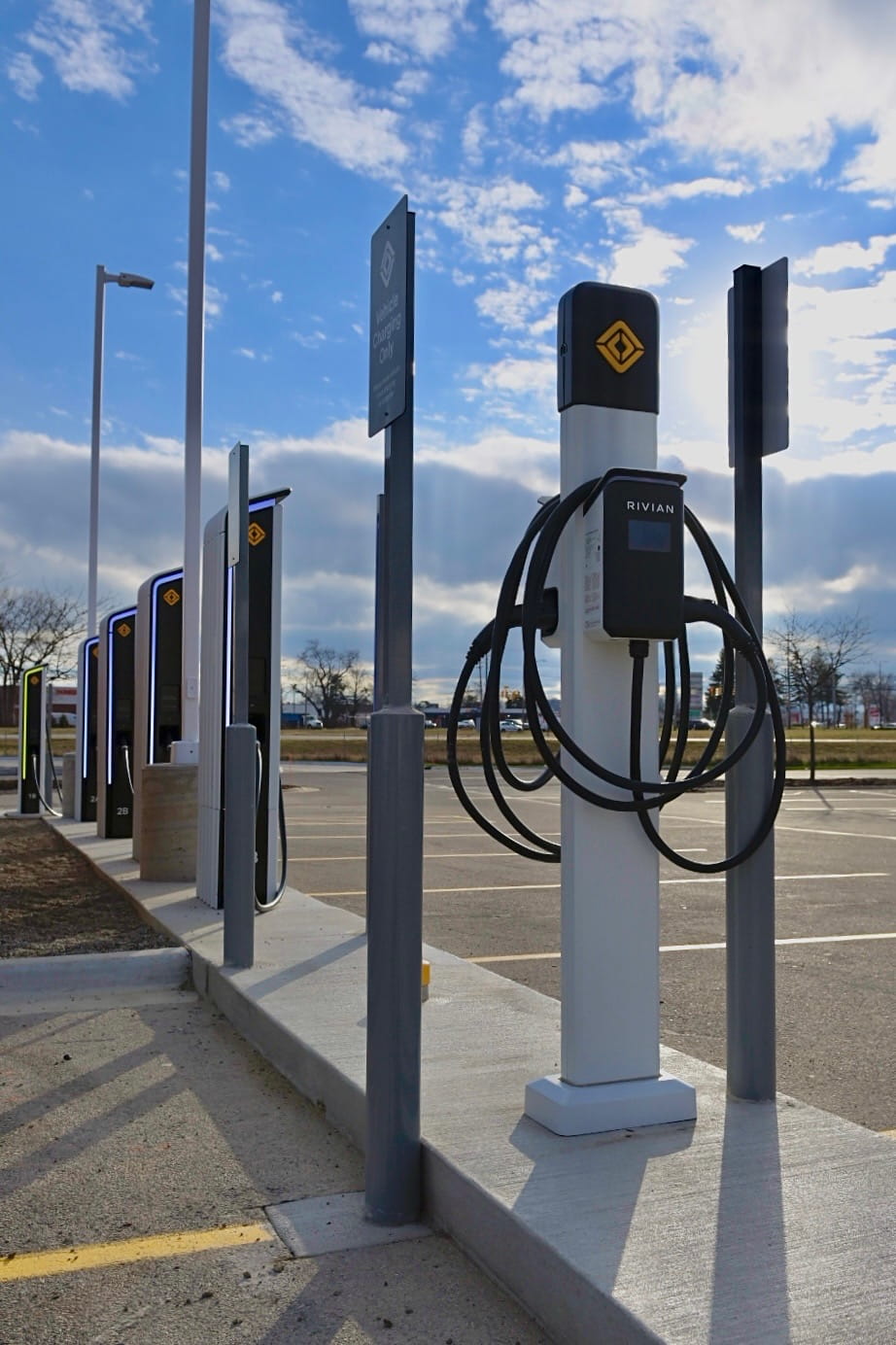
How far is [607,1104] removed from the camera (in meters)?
3.47

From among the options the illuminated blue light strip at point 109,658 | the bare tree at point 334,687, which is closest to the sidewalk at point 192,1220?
the illuminated blue light strip at point 109,658

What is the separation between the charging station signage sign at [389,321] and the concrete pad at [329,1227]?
7.40ft

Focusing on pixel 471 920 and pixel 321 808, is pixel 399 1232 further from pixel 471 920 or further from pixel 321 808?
pixel 321 808

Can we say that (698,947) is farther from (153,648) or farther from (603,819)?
(153,648)

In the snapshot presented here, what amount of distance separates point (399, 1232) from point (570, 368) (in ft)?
8.30

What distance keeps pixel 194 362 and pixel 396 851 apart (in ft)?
27.4

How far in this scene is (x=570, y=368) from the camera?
3.66 m

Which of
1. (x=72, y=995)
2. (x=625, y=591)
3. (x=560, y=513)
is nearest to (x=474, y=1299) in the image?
(x=625, y=591)

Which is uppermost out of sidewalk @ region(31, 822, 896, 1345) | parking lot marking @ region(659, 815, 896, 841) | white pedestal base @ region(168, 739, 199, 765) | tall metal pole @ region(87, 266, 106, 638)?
tall metal pole @ region(87, 266, 106, 638)

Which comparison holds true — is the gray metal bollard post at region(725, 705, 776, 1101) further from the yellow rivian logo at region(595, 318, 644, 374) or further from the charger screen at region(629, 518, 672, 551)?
the yellow rivian logo at region(595, 318, 644, 374)

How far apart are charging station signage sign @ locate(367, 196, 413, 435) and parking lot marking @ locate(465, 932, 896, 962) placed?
4032 mm

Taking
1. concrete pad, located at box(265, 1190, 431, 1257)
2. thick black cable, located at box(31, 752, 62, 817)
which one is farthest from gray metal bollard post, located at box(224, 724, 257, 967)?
thick black cable, located at box(31, 752, 62, 817)

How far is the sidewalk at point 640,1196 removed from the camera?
7.97 feet

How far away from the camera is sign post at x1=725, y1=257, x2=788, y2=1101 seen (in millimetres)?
3709
